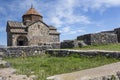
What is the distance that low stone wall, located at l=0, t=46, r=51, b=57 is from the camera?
13.5 metres

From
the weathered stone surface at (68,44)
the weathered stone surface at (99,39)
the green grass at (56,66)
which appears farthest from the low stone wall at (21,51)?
the green grass at (56,66)

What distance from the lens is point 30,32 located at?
37594 millimetres

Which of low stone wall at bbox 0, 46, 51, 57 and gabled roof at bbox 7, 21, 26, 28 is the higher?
gabled roof at bbox 7, 21, 26, 28

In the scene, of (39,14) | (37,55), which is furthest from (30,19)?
(37,55)

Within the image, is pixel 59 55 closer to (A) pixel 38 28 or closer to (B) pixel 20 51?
(B) pixel 20 51

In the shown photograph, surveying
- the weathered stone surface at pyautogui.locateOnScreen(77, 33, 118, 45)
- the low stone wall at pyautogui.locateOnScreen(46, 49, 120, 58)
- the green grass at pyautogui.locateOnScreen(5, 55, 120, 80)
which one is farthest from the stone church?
the green grass at pyautogui.locateOnScreen(5, 55, 120, 80)

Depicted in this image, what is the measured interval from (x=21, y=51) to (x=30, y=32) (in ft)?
78.1

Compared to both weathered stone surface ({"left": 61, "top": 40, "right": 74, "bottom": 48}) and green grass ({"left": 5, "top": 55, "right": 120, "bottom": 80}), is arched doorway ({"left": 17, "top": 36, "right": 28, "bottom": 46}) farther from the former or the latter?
green grass ({"left": 5, "top": 55, "right": 120, "bottom": 80})

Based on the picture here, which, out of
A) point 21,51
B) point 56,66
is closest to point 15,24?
point 21,51

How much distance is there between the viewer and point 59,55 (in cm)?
1282

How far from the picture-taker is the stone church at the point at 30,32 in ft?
119

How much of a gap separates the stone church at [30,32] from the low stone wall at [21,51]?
2081 centimetres

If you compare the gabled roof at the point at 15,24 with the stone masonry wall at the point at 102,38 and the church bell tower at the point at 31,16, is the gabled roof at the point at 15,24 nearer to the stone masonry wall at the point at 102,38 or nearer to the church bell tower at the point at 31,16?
the church bell tower at the point at 31,16

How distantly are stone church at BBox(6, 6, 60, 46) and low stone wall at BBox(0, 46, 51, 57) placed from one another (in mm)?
20806
